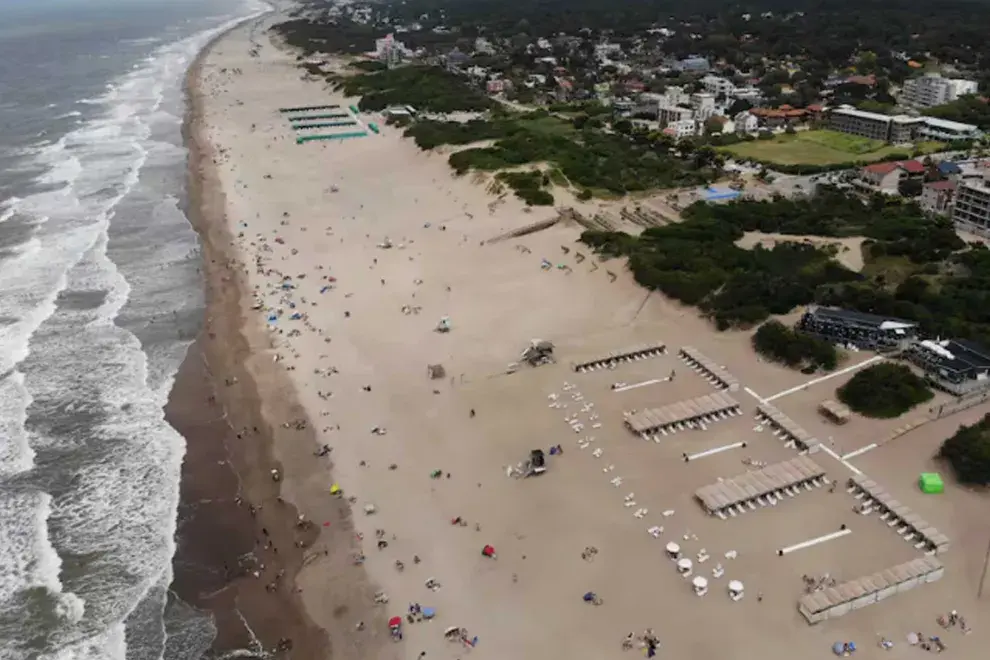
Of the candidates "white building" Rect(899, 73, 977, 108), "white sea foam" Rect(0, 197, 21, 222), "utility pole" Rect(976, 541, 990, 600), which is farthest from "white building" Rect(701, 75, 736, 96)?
"utility pole" Rect(976, 541, 990, 600)

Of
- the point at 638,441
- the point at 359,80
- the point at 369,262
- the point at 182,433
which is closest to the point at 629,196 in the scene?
the point at 369,262

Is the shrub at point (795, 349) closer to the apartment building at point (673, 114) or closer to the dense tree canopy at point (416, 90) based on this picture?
the apartment building at point (673, 114)

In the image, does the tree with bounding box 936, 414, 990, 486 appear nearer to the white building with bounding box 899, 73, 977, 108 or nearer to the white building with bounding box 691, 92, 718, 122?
the white building with bounding box 691, 92, 718, 122

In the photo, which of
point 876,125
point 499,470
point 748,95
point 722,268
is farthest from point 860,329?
point 748,95

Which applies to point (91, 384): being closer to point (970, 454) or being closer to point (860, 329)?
point (860, 329)

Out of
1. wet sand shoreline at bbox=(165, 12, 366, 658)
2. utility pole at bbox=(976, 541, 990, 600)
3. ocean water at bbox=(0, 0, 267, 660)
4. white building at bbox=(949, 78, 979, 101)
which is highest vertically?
ocean water at bbox=(0, 0, 267, 660)

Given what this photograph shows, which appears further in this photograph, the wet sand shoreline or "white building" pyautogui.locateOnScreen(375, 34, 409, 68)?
"white building" pyautogui.locateOnScreen(375, 34, 409, 68)
